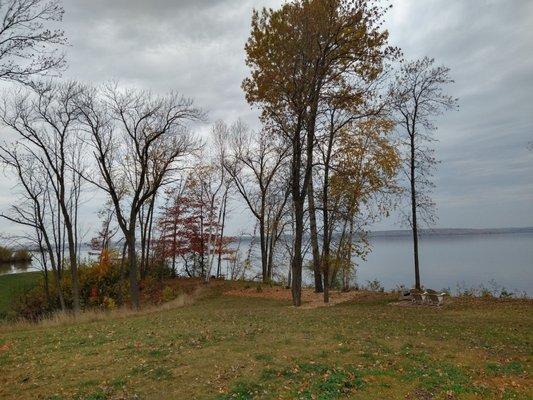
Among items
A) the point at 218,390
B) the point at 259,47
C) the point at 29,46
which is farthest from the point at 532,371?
the point at 259,47

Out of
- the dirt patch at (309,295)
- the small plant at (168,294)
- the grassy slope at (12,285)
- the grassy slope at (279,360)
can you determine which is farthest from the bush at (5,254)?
the grassy slope at (279,360)

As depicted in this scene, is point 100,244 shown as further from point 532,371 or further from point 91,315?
point 532,371

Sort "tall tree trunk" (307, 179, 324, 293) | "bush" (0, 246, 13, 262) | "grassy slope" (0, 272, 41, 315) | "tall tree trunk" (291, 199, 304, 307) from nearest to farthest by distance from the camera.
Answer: "tall tree trunk" (291, 199, 304, 307) < "tall tree trunk" (307, 179, 324, 293) < "grassy slope" (0, 272, 41, 315) < "bush" (0, 246, 13, 262)

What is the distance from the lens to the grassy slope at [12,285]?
97.7 feet

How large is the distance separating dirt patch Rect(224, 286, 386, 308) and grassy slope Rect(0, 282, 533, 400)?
23.2 feet

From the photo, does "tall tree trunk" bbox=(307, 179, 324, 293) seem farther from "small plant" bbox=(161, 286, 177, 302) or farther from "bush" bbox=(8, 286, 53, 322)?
"bush" bbox=(8, 286, 53, 322)

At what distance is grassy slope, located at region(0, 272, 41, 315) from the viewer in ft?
97.7

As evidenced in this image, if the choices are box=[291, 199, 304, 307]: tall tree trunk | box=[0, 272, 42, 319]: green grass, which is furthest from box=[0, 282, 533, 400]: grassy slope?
box=[0, 272, 42, 319]: green grass

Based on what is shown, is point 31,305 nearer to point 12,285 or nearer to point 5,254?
point 12,285

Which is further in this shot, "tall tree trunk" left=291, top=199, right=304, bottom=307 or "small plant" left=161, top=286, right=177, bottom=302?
"small plant" left=161, top=286, right=177, bottom=302

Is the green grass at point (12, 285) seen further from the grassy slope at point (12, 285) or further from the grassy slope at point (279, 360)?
the grassy slope at point (279, 360)

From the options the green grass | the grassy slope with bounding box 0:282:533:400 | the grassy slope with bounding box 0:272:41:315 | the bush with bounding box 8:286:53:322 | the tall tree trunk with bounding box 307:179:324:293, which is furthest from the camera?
the grassy slope with bounding box 0:272:41:315

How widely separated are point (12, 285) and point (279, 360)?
105 feet

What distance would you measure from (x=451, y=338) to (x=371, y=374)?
4165mm
